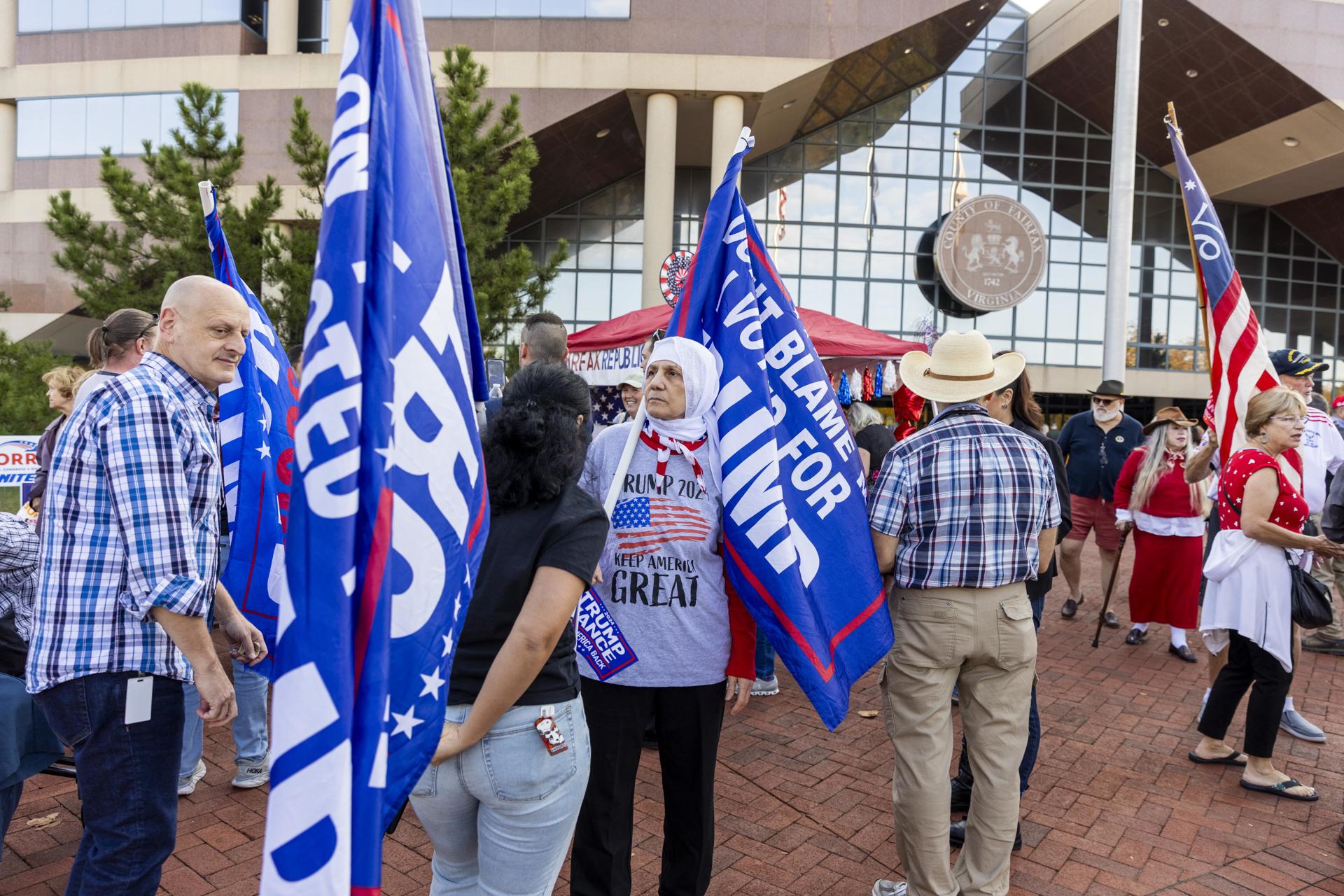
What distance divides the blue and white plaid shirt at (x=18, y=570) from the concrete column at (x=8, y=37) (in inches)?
949

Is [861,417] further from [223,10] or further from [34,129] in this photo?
[34,129]

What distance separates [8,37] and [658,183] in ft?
52.4

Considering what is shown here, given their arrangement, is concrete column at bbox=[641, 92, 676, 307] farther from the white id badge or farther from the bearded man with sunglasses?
the white id badge

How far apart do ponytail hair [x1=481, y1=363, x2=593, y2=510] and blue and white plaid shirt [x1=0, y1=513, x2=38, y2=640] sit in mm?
1872

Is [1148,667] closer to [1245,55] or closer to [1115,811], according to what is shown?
[1115,811]

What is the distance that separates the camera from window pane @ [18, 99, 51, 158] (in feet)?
67.8

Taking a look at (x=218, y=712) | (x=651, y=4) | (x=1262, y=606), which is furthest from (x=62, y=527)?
(x=651, y=4)

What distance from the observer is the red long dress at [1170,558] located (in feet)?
22.2

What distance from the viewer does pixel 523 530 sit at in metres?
2.01

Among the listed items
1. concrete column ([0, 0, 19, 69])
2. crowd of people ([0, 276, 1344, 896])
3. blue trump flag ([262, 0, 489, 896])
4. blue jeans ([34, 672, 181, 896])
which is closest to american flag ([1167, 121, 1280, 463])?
crowd of people ([0, 276, 1344, 896])

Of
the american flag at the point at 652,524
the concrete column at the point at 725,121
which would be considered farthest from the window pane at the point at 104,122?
the american flag at the point at 652,524

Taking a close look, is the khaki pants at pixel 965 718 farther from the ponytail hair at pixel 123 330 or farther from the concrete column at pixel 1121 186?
the concrete column at pixel 1121 186

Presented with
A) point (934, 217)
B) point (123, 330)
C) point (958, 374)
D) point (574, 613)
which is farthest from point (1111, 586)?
point (934, 217)

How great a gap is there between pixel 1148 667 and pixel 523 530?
6248 millimetres
